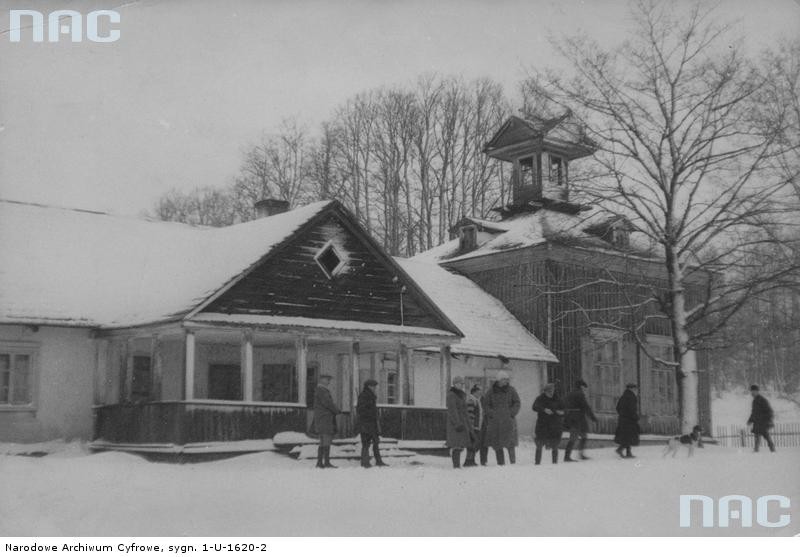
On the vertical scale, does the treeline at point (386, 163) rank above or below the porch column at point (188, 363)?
above

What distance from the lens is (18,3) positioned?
14.0 metres

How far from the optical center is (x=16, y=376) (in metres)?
20.5

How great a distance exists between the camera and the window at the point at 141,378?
2267 cm

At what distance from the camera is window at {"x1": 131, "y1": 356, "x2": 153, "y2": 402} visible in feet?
74.4

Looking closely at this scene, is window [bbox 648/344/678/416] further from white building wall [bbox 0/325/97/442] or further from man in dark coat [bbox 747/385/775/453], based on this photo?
white building wall [bbox 0/325/97/442]

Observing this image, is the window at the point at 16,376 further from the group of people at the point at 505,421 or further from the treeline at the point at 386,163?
the group of people at the point at 505,421

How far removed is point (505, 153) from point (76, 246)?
1386 cm

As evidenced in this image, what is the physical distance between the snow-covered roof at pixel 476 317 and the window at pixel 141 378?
7.54 meters

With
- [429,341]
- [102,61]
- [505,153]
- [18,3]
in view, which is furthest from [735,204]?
[18,3]

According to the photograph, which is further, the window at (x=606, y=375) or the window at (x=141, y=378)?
the window at (x=606, y=375)

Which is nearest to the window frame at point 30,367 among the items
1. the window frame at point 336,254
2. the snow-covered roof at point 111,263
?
the snow-covered roof at point 111,263

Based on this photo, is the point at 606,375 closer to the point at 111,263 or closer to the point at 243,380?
the point at 243,380

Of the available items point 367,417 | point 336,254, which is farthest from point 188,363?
point 336,254
